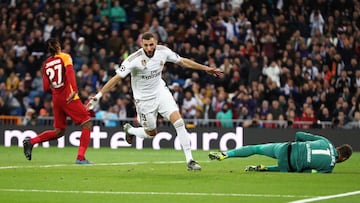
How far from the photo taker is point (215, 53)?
105ft

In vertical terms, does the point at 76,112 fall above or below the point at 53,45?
below

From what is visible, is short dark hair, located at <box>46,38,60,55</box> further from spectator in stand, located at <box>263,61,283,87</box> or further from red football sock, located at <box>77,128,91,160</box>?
spectator in stand, located at <box>263,61,283,87</box>

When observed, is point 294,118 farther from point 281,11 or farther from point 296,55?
point 281,11

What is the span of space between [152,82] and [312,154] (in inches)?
126

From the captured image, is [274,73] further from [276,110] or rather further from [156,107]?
[156,107]

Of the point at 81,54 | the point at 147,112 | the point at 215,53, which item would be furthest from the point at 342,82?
the point at 147,112

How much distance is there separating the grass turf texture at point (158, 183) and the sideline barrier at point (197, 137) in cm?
734

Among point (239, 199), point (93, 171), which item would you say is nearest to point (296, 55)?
point (93, 171)

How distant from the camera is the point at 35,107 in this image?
31.9 metres

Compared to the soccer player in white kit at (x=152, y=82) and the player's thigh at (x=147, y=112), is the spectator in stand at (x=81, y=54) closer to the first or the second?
the player's thigh at (x=147, y=112)

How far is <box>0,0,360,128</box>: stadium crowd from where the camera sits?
30406 millimetres

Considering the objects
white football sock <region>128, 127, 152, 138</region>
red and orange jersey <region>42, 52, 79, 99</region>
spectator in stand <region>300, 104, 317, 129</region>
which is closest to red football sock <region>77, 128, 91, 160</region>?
red and orange jersey <region>42, 52, 79, 99</region>

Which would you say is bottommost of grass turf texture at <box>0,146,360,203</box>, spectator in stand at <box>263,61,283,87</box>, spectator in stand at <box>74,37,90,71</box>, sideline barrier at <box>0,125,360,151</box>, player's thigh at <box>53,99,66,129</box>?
grass turf texture at <box>0,146,360,203</box>

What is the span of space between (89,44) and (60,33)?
1.19 metres
